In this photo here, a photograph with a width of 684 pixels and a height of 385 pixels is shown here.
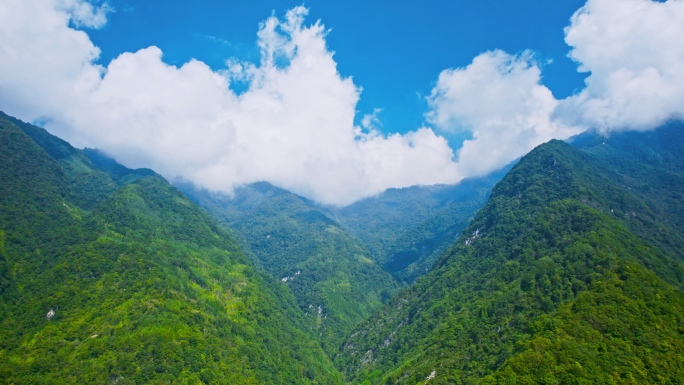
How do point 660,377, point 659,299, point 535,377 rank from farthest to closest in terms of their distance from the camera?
point 659,299 < point 535,377 < point 660,377

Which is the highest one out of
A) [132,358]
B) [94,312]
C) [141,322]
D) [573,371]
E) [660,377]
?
[94,312]

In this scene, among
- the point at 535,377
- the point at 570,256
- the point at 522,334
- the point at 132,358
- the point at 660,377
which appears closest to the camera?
the point at 660,377

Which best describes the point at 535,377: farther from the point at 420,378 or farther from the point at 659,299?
the point at 420,378

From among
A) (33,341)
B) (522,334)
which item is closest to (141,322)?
(33,341)

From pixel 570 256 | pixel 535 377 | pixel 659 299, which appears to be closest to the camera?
pixel 535 377

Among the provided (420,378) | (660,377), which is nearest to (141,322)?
(420,378)

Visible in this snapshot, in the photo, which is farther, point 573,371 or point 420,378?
point 420,378

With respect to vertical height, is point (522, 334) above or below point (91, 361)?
below

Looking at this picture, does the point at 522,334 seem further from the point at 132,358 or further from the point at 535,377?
the point at 132,358

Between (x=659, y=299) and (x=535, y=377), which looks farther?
(x=659, y=299)
